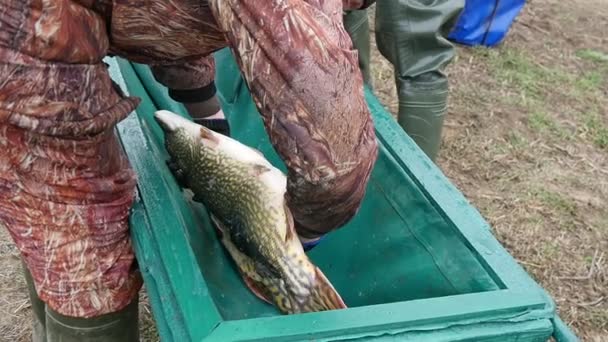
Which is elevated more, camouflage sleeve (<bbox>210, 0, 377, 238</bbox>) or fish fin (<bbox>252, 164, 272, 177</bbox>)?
camouflage sleeve (<bbox>210, 0, 377, 238</bbox>)

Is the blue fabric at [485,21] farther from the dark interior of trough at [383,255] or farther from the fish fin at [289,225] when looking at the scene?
the fish fin at [289,225]

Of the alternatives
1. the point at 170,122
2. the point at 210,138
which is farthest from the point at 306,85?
the point at 170,122

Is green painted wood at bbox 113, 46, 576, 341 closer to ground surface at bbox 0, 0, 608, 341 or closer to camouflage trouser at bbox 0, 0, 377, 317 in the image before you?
camouflage trouser at bbox 0, 0, 377, 317

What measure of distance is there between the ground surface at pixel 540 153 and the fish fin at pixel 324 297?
98 centimetres

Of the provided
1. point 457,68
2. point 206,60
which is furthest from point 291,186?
point 457,68

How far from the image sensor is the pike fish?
1.71 metres

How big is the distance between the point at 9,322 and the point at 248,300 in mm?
1017

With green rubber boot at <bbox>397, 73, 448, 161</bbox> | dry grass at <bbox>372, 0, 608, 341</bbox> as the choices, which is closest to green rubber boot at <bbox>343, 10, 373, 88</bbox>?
dry grass at <bbox>372, 0, 608, 341</bbox>

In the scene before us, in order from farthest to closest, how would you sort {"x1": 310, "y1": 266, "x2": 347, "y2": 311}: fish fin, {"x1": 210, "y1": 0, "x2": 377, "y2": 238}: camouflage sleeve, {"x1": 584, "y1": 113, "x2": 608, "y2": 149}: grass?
1. {"x1": 584, "y1": 113, "x2": 608, "y2": 149}: grass
2. {"x1": 310, "y1": 266, "x2": 347, "y2": 311}: fish fin
3. {"x1": 210, "y1": 0, "x2": 377, "y2": 238}: camouflage sleeve

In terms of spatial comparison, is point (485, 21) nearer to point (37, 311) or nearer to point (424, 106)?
point (424, 106)

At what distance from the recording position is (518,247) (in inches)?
119

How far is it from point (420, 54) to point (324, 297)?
114 centimetres

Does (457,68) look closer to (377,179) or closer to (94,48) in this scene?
(377,179)

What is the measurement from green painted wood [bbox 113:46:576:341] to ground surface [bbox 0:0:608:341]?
2.23ft
